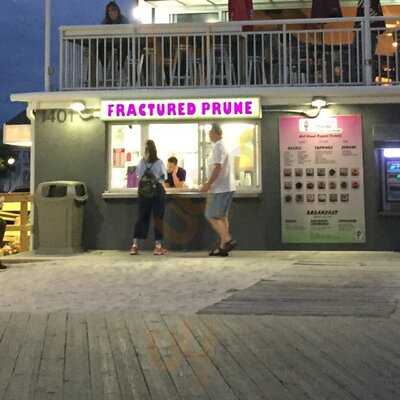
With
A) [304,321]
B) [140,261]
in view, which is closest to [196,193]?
[140,261]

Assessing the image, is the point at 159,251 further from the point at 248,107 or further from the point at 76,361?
the point at 76,361

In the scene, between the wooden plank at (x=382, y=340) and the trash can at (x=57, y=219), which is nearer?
the wooden plank at (x=382, y=340)

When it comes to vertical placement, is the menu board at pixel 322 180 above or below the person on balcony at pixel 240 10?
below

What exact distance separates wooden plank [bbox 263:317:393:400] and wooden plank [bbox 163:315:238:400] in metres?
0.71

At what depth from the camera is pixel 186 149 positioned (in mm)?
11250

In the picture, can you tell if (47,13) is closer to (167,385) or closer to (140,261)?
(140,261)

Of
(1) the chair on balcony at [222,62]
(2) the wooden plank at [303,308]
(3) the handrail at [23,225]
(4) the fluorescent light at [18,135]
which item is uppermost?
(1) the chair on balcony at [222,62]

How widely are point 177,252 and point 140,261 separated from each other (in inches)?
53.9

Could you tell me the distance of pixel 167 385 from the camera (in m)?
3.97

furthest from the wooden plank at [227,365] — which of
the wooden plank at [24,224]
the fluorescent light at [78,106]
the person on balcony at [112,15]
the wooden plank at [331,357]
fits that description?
the person on balcony at [112,15]

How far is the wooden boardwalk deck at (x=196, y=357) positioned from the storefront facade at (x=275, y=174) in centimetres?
509

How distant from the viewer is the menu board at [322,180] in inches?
420

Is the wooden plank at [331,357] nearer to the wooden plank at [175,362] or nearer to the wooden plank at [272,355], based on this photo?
the wooden plank at [272,355]

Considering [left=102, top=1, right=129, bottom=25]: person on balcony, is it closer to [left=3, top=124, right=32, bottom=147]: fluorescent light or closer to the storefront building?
the storefront building
